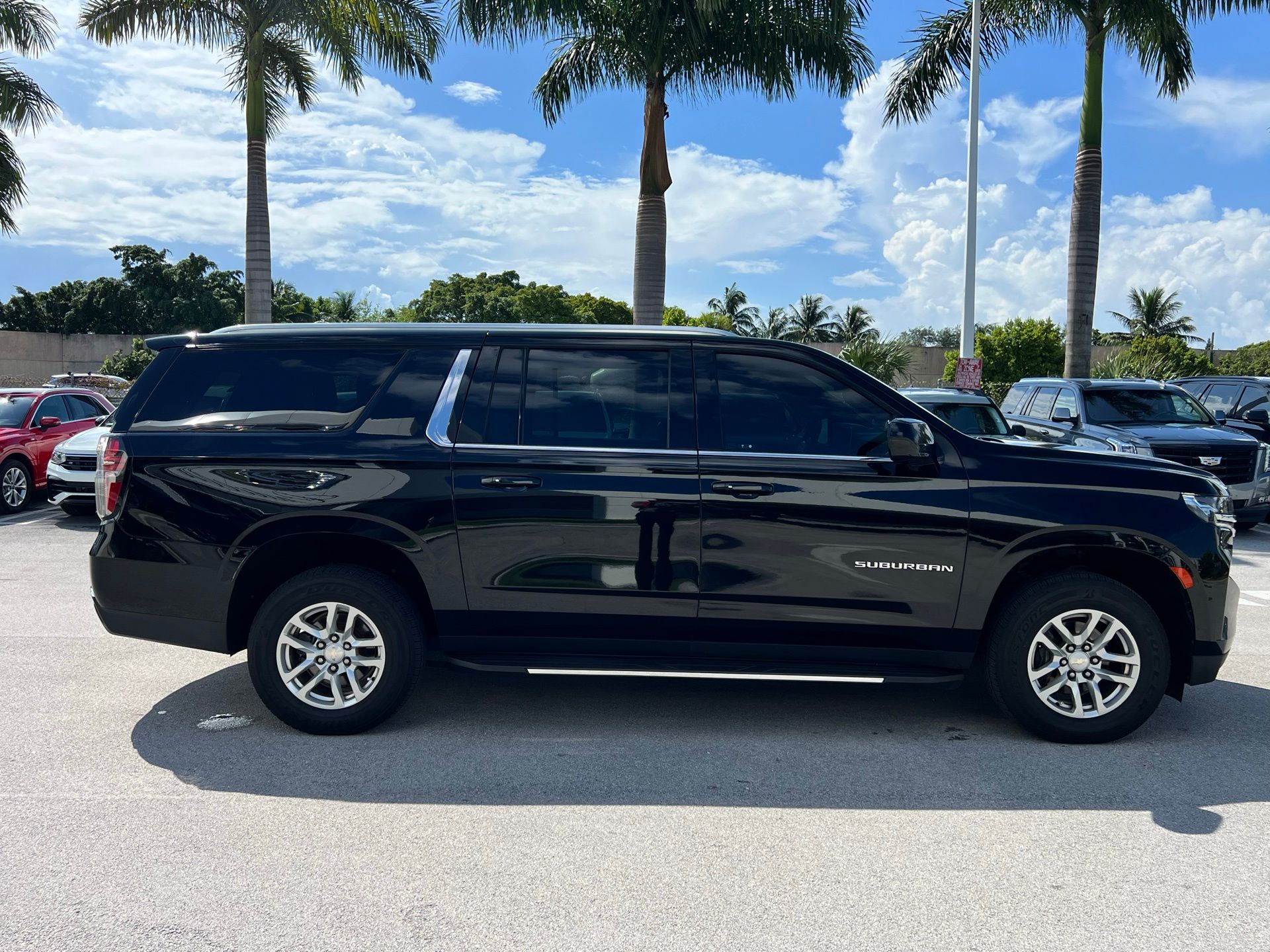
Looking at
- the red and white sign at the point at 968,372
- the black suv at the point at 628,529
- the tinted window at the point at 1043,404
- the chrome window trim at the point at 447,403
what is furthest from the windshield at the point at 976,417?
the red and white sign at the point at 968,372

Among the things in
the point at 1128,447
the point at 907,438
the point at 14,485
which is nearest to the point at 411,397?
the point at 907,438

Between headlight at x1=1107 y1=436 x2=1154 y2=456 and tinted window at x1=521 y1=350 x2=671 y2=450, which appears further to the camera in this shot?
headlight at x1=1107 y1=436 x2=1154 y2=456

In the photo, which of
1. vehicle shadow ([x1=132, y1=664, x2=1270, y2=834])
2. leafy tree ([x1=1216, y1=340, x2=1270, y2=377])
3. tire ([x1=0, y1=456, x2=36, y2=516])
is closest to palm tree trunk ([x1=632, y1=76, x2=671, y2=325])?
tire ([x1=0, y1=456, x2=36, y2=516])

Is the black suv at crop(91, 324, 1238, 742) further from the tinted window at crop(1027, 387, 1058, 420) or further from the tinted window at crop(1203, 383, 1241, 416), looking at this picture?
the tinted window at crop(1203, 383, 1241, 416)

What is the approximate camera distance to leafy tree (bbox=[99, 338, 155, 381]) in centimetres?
4703

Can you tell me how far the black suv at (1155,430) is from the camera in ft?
41.7

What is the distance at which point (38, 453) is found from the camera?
47.4ft

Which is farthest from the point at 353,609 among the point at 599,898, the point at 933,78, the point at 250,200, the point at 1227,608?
the point at 933,78

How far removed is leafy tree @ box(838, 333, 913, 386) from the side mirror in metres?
22.0

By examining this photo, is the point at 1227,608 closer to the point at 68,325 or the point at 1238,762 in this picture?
the point at 1238,762

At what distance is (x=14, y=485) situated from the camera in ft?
46.1

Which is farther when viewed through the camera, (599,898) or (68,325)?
(68,325)

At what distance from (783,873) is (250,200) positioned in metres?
19.1

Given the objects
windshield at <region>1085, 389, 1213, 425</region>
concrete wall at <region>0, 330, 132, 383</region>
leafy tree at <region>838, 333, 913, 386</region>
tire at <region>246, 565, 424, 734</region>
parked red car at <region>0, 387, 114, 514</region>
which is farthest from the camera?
concrete wall at <region>0, 330, 132, 383</region>
